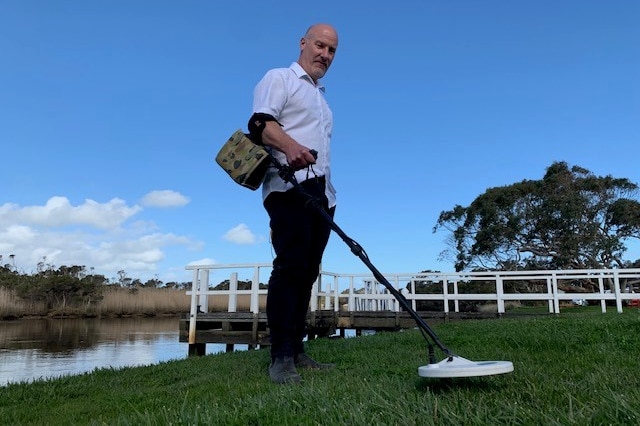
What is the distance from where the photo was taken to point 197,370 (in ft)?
11.9

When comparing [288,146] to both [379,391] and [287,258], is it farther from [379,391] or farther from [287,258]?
[379,391]

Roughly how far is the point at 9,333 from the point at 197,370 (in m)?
15.3

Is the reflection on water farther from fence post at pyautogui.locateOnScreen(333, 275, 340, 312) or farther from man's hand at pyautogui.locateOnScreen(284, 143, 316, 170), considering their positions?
man's hand at pyautogui.locateOnScreen(284, 143, 316, 170)

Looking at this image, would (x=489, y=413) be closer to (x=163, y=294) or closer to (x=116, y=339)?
(x=116, y=339)

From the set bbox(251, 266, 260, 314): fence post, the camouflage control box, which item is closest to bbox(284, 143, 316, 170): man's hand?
the camouflage control box

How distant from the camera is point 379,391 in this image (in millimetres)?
1902

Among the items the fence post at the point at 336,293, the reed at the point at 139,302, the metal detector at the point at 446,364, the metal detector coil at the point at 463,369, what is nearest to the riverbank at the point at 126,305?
the reed at the point at 139,302

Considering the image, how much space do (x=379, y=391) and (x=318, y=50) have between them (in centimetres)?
194

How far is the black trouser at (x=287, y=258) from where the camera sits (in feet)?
8.80

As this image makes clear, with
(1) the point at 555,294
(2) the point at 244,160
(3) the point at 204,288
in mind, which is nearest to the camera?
(2) the point at 244,160

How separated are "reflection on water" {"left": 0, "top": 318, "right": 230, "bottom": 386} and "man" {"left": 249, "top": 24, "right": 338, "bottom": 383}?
4718mm

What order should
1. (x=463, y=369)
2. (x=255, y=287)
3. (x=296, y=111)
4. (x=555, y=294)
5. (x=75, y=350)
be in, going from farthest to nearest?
(x=555, y=294)
(x=75, y=350)
(x=255, y=287)
(x=296, y=111)
(x=463, y=369)

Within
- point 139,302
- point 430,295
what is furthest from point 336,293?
point 139,302

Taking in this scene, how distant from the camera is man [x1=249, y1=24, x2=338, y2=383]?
8.64 ft
